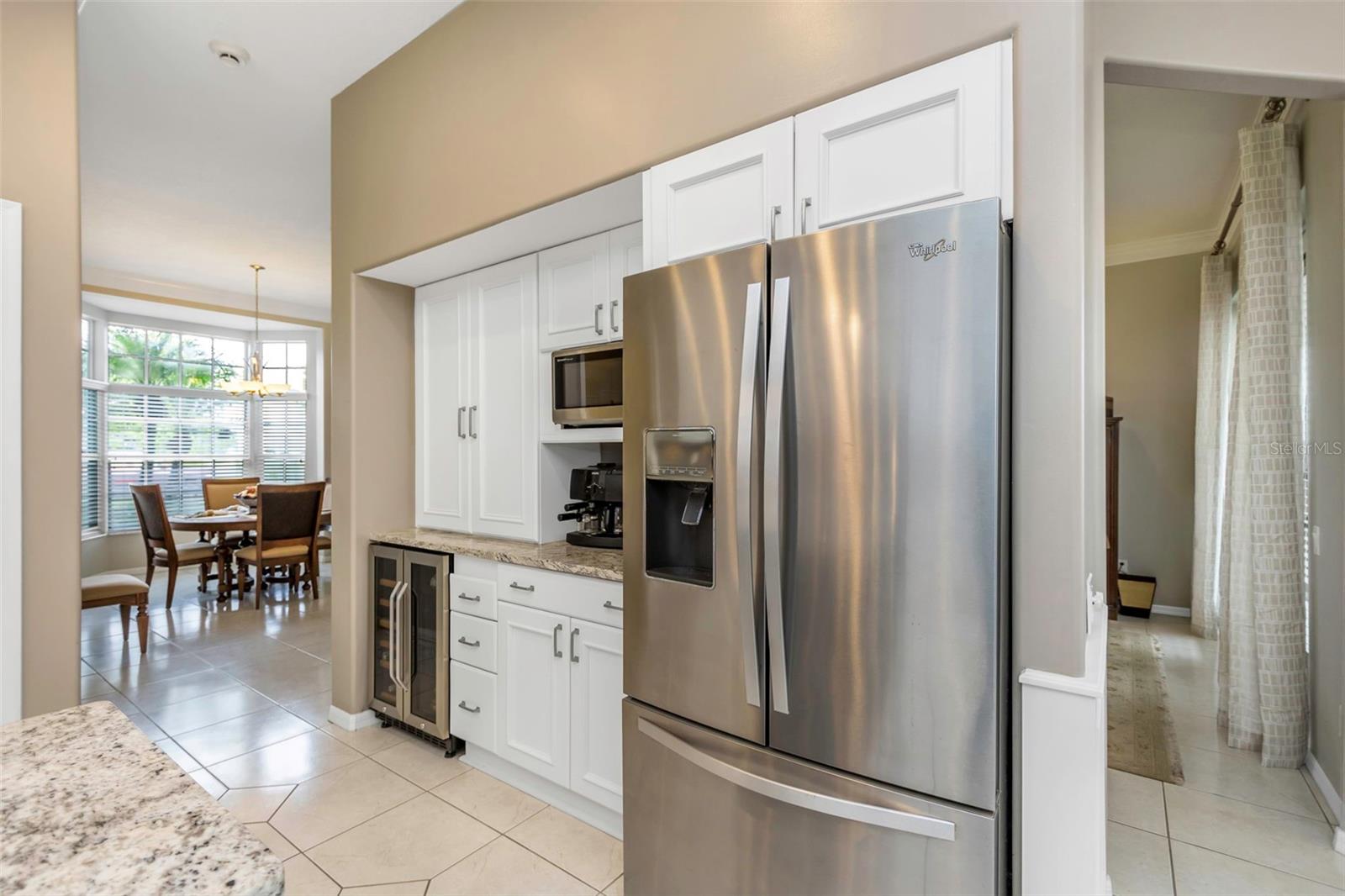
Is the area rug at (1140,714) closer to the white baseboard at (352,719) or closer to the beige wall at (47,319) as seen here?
the white baseboard at (352,719)

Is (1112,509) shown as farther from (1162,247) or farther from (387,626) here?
(387,626)

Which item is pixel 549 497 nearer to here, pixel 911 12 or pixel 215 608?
pixel 911 12

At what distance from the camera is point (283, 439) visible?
804cm

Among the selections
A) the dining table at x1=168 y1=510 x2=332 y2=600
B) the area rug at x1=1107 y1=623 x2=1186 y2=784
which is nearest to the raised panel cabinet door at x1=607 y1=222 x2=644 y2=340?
the area rug at x1=1107 y1=623 x2=1186 y2=784

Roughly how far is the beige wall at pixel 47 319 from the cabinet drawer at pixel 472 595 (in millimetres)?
1223

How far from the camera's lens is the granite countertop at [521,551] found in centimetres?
228

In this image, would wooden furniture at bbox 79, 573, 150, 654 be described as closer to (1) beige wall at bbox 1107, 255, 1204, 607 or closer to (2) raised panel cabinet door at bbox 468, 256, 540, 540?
(2) raised panel cabinet door at bbox 468, 256, 540, 540

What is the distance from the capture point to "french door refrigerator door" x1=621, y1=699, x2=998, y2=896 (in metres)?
1.30

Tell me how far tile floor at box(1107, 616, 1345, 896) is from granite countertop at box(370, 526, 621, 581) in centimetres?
193

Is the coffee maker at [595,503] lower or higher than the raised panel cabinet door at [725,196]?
lower

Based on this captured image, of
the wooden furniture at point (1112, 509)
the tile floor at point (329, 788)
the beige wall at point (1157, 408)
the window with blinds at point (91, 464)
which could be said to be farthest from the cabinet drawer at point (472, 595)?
the window with blinds at point (91, 464)

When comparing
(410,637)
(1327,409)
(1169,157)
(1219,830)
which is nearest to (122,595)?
(410,637)

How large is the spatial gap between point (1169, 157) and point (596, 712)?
442 cm

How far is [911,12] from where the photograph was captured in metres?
1.49
